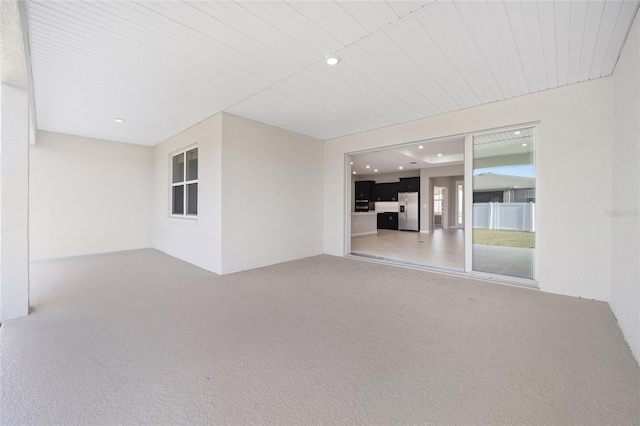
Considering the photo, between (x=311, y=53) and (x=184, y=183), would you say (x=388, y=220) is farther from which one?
(x=311, y=53)

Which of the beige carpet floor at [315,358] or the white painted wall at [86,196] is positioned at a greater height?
the white painted wall at [86,196]

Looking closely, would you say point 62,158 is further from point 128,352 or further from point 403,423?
point 403,423

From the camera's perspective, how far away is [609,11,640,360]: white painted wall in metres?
2.05

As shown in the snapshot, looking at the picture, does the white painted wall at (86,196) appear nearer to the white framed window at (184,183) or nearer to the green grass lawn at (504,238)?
the white framed window at (184,183)

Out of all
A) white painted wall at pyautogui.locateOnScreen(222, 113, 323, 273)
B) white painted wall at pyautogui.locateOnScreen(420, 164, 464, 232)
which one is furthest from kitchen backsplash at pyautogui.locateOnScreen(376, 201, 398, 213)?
white painted wall at pyautogui.locateOnScreen(222, 113, 323, 273)

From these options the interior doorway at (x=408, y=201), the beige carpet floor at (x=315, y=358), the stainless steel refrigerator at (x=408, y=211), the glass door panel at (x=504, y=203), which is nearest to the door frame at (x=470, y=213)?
the glass door panel at (x=504, y=203)

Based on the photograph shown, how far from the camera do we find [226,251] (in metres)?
4.19

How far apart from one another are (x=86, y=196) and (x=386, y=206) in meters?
10.7

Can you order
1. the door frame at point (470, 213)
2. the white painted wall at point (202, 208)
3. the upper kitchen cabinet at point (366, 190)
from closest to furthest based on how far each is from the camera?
the door frame at point (470, 213), the white painted wall at point (202, 208), the upper kitchen cabinet at point (366, 190)

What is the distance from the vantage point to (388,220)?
1204 cm

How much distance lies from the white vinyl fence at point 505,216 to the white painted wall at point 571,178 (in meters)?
0.24

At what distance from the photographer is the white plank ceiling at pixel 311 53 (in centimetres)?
204

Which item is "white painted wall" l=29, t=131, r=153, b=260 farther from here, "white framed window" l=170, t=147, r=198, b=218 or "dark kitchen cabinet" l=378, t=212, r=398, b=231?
"dark kitchen cabinet" l=378, t=212, r=398, b=231

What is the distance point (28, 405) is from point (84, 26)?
9.30ft
